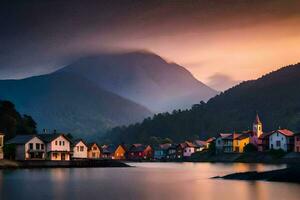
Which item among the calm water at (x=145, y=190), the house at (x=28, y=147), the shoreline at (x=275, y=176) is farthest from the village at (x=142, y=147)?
the shoreline at (x=275, y=176)

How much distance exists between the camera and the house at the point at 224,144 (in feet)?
486

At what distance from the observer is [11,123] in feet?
368

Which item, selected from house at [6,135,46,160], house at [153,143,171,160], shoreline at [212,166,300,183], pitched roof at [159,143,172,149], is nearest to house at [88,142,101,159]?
house at [153,143,171,160]

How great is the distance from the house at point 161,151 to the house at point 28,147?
264ft

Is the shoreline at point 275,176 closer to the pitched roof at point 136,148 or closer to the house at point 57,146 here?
the house at point 57,146

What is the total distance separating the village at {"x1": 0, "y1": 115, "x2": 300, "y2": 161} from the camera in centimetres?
9938

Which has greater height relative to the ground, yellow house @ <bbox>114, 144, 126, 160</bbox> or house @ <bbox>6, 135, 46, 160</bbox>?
house @ <bbox>6, 135, 46, 160</bbox>

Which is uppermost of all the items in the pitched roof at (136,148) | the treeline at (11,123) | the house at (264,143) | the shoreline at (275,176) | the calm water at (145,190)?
the treeline at (11,123)

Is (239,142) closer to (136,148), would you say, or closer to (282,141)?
(282,141)

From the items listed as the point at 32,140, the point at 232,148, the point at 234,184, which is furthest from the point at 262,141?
the point at 234,184

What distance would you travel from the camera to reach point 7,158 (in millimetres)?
95875

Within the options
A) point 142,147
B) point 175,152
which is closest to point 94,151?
point 175,152

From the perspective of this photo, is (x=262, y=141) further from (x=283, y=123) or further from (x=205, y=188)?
(x=205, y=188)

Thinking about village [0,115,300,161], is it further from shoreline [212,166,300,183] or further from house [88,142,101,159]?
shoreline [212,166,300,183]
